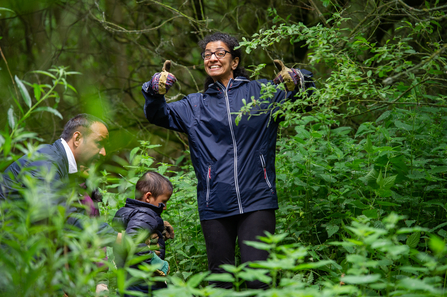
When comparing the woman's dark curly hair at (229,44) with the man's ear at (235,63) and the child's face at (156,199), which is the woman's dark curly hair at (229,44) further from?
the child's face at (156,199)

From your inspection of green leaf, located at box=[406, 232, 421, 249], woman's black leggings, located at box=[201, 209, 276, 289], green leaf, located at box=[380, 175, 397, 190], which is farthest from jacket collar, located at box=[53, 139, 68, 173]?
green leaf, located at box=[406, 232, 421, 249]

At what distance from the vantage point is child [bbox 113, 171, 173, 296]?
248cm

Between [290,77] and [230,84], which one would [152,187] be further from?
[290,77]

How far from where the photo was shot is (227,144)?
2584 mm

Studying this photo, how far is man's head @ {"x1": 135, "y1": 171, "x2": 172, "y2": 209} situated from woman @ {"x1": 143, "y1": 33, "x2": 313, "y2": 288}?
29 cm

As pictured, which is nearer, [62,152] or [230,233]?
[62,152]

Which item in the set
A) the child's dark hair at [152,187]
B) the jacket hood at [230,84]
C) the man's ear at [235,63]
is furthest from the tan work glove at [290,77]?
the child's dark hair at [152,187]

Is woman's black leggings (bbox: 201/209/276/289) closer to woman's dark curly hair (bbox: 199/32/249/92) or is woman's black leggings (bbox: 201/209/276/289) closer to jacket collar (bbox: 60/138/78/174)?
jacket collar (bbox: 60/138/78/174)

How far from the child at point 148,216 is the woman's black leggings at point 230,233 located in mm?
315

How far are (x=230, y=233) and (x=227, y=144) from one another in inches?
21.5

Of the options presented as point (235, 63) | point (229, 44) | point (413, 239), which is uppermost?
point (229, 44)

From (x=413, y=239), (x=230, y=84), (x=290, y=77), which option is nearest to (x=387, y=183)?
(x=413, y=239)

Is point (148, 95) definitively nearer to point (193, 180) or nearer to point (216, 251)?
point (216, 251)

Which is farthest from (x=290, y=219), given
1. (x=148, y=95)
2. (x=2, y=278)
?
(x=2, y=278)
